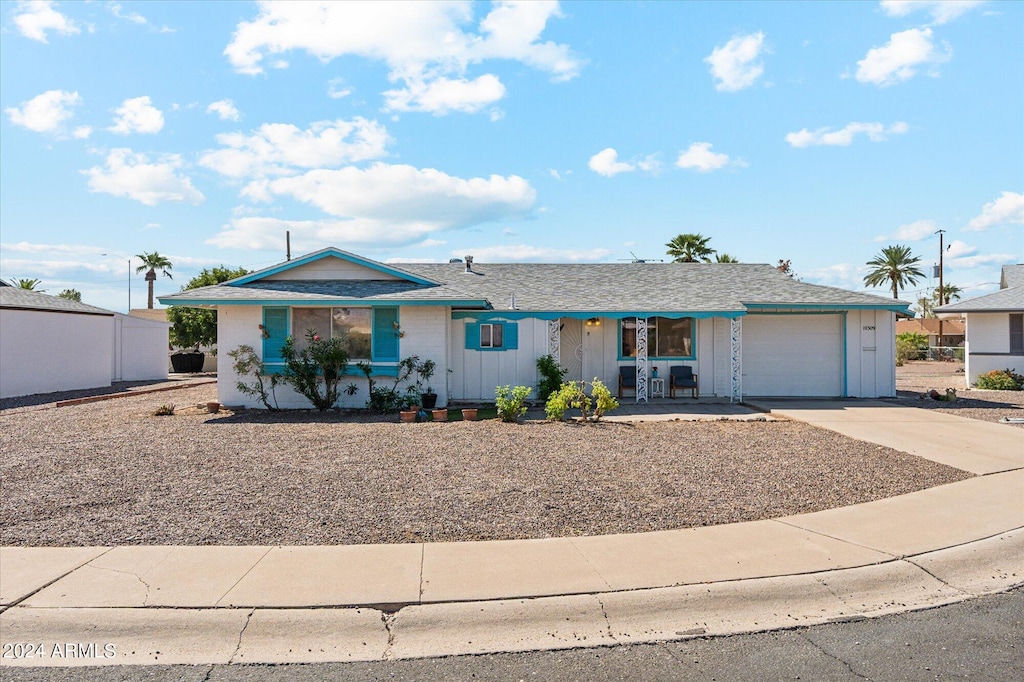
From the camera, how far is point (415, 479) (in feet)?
26.7

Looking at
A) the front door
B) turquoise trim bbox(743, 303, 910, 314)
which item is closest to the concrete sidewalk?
turquoise trim bbox(743, 303, 910, 314)

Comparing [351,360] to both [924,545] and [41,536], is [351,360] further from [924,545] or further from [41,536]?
[924,545]

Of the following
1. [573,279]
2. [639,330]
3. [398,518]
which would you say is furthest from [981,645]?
[573,279]

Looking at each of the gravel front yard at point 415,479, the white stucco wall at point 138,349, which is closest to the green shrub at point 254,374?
the gravel front yard at point 415,479

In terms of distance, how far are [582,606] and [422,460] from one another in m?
5.13

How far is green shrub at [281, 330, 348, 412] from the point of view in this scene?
14.9 meters

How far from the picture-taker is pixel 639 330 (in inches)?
657

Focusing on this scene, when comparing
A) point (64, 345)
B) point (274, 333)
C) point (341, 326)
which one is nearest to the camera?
point (274, 333)

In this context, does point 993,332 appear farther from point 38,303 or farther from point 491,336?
point 38,303

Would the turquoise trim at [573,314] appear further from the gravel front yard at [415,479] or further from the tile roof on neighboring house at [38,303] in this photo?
the tile roof on neighboring house at [38,303]

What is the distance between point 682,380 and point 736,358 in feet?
5.02

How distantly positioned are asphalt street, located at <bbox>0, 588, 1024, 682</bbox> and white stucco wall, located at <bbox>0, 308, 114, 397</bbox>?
64.4ft

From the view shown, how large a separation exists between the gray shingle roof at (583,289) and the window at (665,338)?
2.29ft

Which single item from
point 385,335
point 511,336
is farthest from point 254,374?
point 511,336
